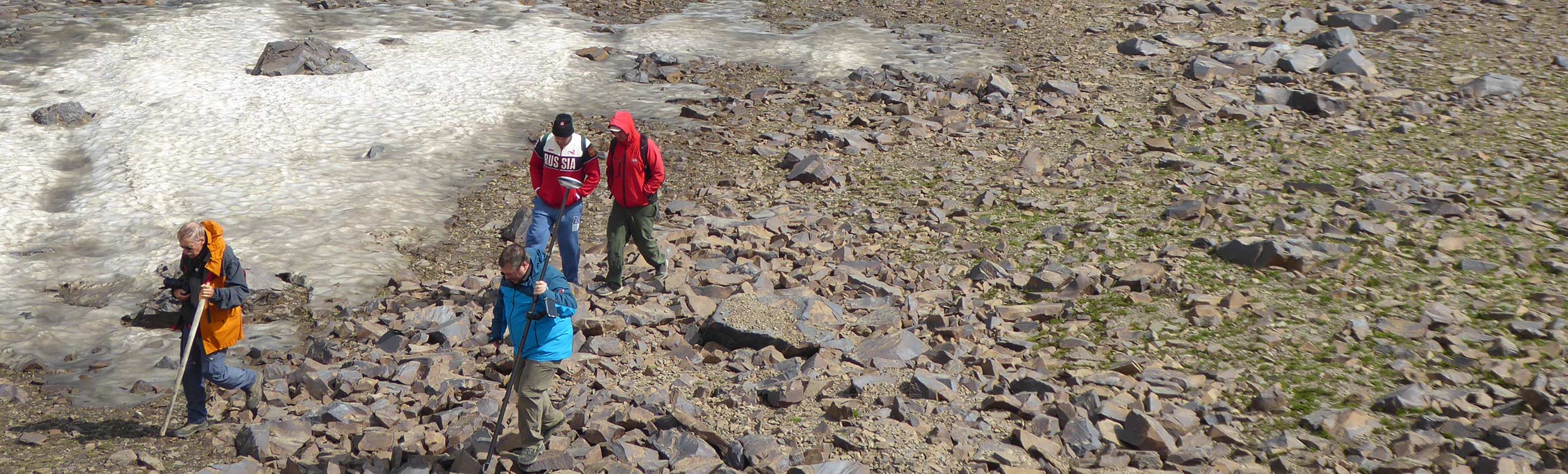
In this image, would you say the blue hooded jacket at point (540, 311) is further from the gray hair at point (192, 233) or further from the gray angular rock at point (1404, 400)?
the gray angular rock at point (1404, 400)

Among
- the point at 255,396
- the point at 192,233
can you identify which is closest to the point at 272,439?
the point at 255,396

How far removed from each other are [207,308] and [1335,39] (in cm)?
1733

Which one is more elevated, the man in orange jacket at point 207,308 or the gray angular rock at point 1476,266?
the man in orange jacket at point 207,308

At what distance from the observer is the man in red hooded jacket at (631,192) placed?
32.1 feet

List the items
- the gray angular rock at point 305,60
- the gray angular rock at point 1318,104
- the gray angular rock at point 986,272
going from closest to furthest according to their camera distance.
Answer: the gray angular rock at point 986,272 < the gray angular rock at point 1318,104 < the gray angular rock at point 305,60

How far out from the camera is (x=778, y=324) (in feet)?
29.4

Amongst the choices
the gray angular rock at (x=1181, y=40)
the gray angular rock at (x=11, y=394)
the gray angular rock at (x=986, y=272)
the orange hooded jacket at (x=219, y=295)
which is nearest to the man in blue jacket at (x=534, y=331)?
the orange hooded jacket at (x=219, y=295)

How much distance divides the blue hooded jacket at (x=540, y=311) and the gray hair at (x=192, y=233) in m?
2.39

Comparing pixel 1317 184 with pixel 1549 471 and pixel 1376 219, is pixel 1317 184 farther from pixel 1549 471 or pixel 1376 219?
pixel 1549 471

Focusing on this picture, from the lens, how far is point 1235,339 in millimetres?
8969

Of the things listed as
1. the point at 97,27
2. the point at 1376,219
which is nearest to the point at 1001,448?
the point at 1376,219

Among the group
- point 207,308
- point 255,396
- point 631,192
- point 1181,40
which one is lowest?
point 1181,40

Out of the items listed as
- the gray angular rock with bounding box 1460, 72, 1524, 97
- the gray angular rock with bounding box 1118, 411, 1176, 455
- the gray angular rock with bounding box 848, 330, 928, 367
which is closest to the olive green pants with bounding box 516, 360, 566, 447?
the gray angular rock with bounding box 848, 330, 928, 367

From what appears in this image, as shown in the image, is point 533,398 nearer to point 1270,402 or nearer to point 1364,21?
point 1270,402
